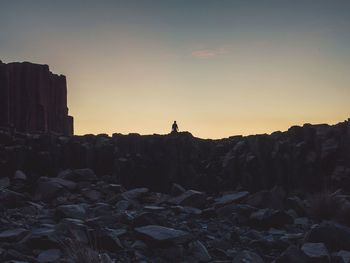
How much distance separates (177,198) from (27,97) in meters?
21.3

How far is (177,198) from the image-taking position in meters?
12.8

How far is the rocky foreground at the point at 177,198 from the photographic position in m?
7.76

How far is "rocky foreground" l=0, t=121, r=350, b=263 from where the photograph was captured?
7762 millimetres

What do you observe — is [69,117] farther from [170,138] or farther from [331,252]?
[331,252]

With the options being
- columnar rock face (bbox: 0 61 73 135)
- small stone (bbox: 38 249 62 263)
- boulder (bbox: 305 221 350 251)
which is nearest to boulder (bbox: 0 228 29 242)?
small stone (bbox: 38 249 62 263)

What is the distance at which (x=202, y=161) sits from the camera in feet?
63.2

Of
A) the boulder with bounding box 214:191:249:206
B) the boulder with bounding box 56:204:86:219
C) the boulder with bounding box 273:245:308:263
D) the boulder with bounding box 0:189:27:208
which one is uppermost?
the boulder with bounding box 0:189:27:208

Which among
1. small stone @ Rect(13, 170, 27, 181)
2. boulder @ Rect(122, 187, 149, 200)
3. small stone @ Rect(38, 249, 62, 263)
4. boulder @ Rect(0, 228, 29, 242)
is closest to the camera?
small stone @ Rect(38, 249, 62, 263)

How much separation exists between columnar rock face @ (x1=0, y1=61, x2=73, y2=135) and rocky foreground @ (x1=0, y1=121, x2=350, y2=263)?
11.4 m

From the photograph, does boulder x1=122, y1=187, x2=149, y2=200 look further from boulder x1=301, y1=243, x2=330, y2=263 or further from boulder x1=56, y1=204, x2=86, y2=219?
boulder x1=301, y1=243, x2=330, y2=263

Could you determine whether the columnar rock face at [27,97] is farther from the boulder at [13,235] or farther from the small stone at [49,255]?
the small stone at [49,255]

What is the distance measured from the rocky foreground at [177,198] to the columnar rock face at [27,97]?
11365 mm

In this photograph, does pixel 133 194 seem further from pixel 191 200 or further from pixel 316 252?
pixel 316 252

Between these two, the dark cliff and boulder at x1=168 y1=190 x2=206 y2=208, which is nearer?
boulder at x1=168 y1=190 x2=206 y2=208
